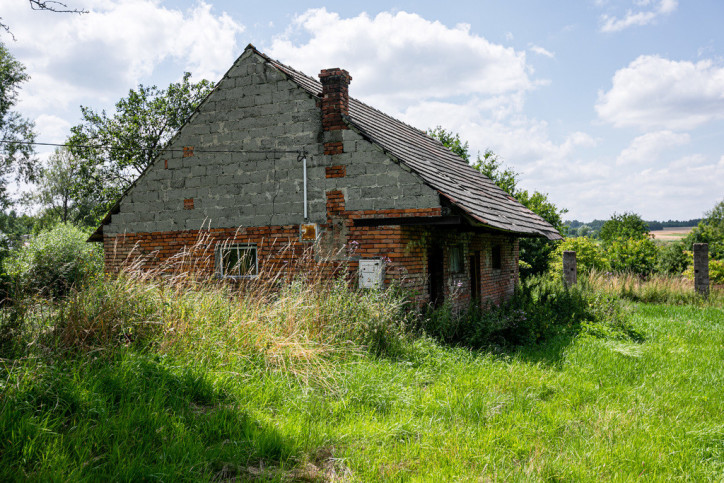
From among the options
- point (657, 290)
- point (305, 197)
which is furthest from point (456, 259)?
point (657, 290)

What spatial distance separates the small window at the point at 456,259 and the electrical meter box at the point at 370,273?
2459mm

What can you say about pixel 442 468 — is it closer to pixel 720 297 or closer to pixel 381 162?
pixel 381 162

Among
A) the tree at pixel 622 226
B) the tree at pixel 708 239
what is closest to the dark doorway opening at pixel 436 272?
the tree at pixel 708 239

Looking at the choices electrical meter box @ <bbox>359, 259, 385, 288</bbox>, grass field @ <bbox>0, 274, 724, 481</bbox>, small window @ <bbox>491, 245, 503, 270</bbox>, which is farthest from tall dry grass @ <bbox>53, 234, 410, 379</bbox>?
small window @ <bbox>491, 245, 503, 270</bbox>

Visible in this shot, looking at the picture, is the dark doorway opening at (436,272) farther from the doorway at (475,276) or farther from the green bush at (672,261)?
the green bush at (672,261)

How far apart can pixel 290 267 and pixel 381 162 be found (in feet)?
9.81

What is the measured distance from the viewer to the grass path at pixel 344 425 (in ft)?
11.9

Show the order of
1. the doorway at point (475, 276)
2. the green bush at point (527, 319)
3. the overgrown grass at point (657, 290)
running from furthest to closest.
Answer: the overgrown grass at point (657, 290), the doorway at point (475, 276), the green bush at point (527, 319)

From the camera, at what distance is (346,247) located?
10086 millimetres

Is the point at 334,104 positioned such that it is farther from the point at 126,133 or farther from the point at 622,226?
the point at 622,226

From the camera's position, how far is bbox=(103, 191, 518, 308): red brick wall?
31.3ft

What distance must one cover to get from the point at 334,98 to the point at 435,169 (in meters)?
3.13

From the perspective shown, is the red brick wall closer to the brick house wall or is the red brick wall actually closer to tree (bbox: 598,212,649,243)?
the brick house wall

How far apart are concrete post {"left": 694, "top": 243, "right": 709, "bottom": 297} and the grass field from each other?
1046cm
